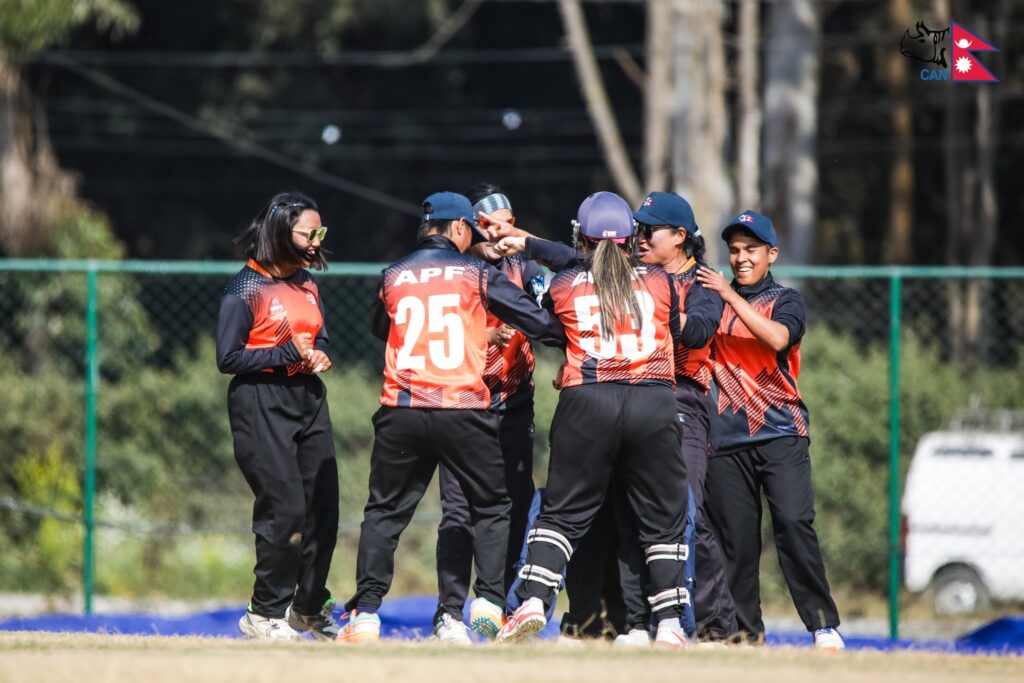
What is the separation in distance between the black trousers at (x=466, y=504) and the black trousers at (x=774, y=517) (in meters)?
0.94

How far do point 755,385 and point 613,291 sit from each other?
3.35 ft

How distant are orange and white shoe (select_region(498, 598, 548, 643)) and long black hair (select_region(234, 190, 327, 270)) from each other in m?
2.16

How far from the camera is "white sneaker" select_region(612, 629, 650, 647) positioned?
6.46 meters

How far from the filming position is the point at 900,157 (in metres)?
26.0

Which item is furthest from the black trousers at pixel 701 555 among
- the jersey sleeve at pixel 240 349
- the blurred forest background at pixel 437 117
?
the blurred forest background at pixel 437 117

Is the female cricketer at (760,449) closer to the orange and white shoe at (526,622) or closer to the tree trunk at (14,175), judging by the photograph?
the orange and white shoe at (526,622)

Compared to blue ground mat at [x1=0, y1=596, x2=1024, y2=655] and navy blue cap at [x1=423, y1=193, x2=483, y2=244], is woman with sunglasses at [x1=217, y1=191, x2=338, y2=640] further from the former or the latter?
blue ground mat at [x1=0, y1=596, x2=1024, y2=655]

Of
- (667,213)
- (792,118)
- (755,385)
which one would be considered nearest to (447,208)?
(667,213)

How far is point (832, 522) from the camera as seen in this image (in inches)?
483

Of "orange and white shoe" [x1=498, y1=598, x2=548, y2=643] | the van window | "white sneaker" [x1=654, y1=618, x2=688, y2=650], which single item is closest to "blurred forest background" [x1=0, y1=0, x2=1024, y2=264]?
the van window

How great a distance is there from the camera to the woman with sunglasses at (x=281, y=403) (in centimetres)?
698

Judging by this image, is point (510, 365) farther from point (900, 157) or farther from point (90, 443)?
point (900, 157)

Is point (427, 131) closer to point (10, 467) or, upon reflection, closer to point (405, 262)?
point (10, 467)

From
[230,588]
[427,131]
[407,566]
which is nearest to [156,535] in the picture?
[230,588]
